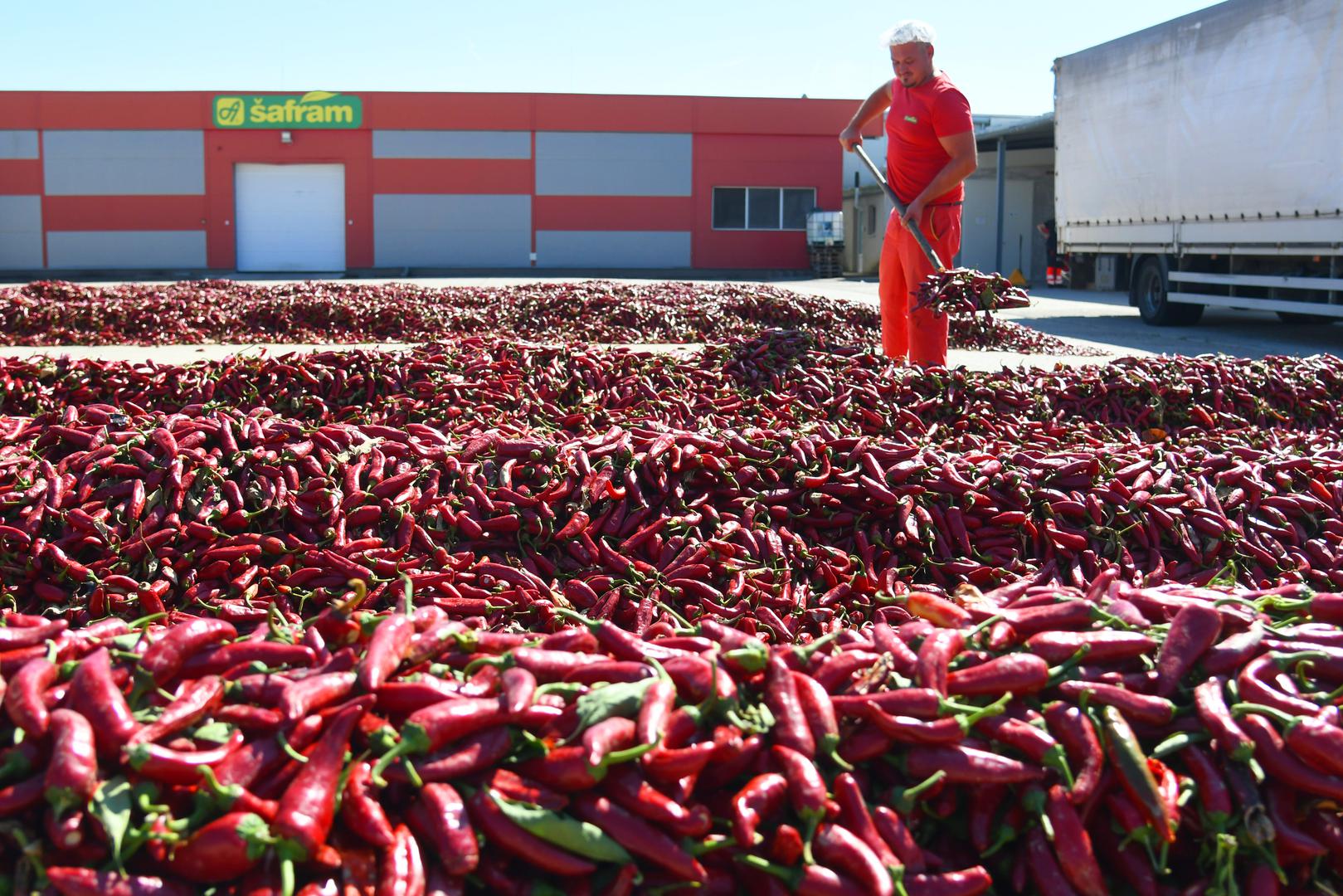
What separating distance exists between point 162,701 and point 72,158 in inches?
1471

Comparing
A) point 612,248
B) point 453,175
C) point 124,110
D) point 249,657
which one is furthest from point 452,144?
point 249,657

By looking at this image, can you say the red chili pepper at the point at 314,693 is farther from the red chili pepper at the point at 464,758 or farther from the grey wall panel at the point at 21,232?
the grey wall panel at the point at 21,232

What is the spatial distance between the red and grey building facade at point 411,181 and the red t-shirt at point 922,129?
A: 28.2 meters

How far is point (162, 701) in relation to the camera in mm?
2020

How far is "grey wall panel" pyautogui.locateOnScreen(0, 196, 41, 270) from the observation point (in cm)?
3426

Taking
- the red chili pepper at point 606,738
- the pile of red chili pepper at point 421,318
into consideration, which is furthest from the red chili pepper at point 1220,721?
the pile of red chili pepper at point 421,318

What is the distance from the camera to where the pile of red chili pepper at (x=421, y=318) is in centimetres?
1284

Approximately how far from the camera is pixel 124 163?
34312mm

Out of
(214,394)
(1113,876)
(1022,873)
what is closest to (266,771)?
(1022,873)

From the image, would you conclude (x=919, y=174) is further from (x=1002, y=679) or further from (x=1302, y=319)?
(x=1302, y=319)

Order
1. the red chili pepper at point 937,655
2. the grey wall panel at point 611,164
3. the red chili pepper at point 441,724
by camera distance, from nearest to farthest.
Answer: the red chili pepper at point 441,724 < the red chili pepper at point 937,655 < the grey wall panel at point 611,164

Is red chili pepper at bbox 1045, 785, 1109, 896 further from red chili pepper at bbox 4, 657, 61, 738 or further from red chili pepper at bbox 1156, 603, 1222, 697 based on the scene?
red chili pepper at bbox 4, 657, 61, 738

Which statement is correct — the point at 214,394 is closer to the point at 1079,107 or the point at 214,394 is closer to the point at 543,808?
the point at 543,808

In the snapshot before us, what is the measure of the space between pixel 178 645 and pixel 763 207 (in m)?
36.2
